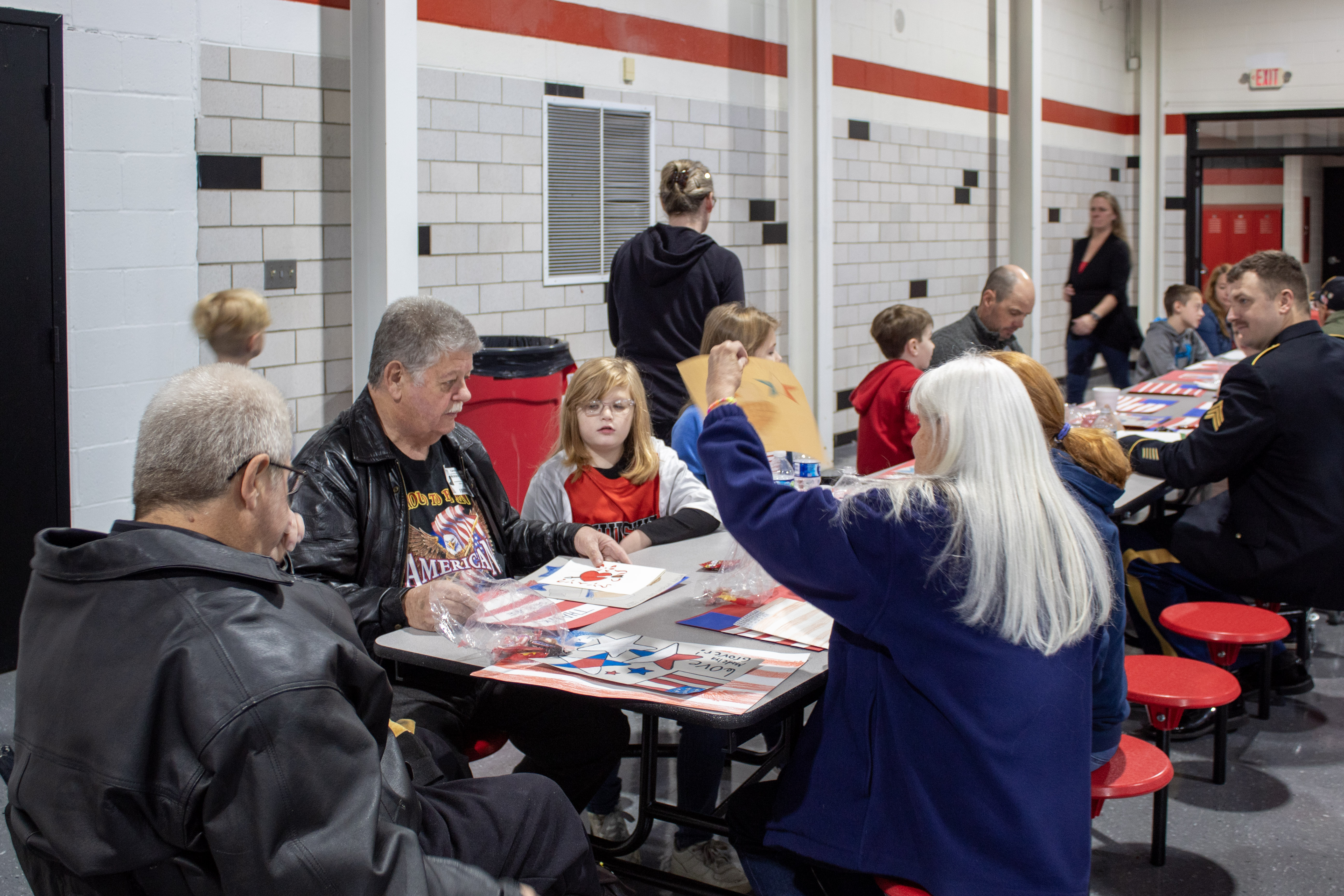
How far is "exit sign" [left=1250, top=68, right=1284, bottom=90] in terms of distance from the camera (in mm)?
11172

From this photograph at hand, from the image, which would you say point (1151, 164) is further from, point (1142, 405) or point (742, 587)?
point (742, 587)

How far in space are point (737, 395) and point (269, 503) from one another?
3.62ft

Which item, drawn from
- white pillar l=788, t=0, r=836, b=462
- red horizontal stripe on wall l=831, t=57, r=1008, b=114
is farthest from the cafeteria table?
red horizontal stripe on wall l=831, t=57, r=1008, b=114

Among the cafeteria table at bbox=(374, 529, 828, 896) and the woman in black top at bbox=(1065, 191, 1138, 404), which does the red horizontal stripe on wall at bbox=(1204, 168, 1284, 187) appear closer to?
the woman in black top at bbox=(1065, 191, 1138, 404)

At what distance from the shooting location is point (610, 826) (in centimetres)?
280

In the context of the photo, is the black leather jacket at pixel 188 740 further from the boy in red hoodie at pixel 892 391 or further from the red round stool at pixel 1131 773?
the boy in red hoodie at pixel 892 391

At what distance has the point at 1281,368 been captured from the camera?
3426mm

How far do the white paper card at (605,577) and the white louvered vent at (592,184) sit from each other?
3151mm

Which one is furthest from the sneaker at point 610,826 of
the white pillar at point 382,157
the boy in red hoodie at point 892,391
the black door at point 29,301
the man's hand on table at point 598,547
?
the white pillar at point 382,157

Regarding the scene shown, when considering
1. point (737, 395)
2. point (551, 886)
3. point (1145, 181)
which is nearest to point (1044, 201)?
point (1145, 181)

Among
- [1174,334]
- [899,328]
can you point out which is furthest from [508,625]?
[1174,334]

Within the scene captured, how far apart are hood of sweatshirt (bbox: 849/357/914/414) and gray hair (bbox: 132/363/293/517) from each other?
2.90m

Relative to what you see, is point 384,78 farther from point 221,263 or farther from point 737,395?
point 737,395

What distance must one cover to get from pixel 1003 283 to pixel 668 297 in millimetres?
1474
